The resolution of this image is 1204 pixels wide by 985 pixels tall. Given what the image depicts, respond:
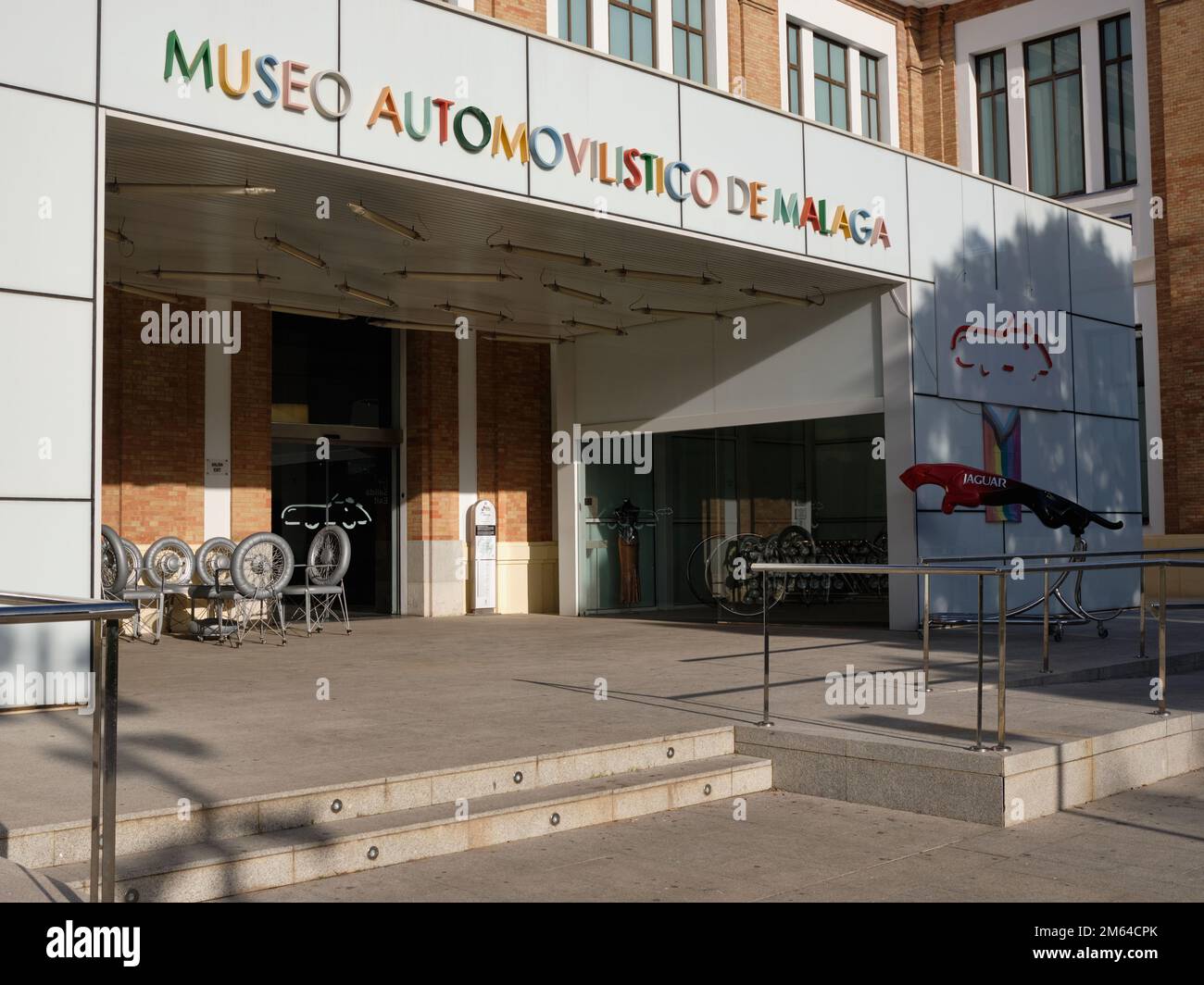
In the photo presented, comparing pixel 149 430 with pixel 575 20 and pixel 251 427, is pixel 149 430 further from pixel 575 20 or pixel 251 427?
pixel 575 20

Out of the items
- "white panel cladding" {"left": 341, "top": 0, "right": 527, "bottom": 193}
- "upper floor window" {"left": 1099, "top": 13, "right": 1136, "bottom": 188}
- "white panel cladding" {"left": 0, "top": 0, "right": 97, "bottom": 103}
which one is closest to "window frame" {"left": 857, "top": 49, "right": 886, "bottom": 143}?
"upper floor window" {"left": 1099, "top": 13, "right": 1136, "bottom": 188}

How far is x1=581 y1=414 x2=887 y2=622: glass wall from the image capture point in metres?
14.7

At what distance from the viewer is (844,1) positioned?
2106 cm

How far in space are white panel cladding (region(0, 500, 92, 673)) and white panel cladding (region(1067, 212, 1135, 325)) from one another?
12778mm

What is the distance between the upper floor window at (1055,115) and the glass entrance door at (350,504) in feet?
45.2

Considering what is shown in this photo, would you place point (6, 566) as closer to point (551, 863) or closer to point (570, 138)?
point (551, 863)

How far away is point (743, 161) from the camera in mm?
12828

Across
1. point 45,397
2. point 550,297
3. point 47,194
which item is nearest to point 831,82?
point 550,297

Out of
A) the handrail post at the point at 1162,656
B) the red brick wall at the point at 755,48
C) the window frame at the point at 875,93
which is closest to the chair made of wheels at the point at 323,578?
the handrail post at the point at 1162,656

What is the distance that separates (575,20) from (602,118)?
19.3ft

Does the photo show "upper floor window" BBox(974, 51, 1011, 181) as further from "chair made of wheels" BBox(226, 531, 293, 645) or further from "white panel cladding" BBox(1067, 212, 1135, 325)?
"chair made of wheels" BBox(226, 531, 293, 645)

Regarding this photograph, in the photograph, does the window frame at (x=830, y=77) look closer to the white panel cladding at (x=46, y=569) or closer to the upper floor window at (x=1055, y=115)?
the upper floor window at (x=1055, y=115)

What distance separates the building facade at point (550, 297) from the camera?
851 cm

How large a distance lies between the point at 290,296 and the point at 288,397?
2.03 m
